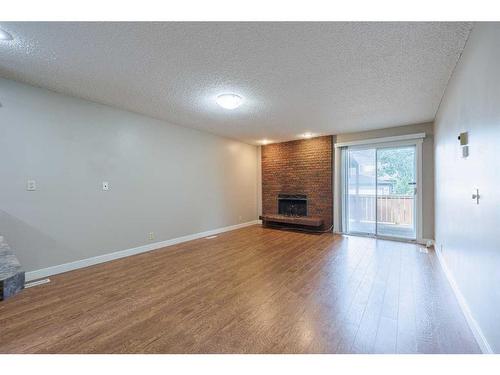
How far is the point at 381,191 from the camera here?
15.8ft

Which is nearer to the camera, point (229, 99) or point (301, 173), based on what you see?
point (229, 99)

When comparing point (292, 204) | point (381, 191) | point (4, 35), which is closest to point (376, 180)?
point (381, 191)

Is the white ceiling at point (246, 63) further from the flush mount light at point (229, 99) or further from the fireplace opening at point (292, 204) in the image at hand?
the fireplace opening at point (292, 204)

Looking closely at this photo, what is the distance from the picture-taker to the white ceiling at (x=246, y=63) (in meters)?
1.75

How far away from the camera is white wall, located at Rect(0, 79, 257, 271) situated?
2666mm

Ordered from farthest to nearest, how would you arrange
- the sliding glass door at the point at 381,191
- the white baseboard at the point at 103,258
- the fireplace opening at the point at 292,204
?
the fireplace opening at the point at 292,204 → the sliding glass door at the point at 381,191 → the white baseboard at the point at 103,258

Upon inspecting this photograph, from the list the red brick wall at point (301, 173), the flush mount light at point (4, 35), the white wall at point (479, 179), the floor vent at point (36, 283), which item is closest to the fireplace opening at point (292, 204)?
the red brick wall at point (301, 173)

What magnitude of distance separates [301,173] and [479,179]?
14.0ft

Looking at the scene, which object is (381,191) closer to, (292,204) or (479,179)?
(292,204)

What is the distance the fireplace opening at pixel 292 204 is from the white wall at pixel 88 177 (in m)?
2.22

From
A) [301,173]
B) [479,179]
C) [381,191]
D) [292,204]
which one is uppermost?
[301,173]

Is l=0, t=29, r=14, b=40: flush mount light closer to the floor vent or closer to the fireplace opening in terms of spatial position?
the floor vent

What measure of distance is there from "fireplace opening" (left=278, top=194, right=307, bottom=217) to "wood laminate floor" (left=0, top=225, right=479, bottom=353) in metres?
2.45

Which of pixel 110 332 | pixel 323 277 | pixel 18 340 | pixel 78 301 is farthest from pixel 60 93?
pixel 323 277
